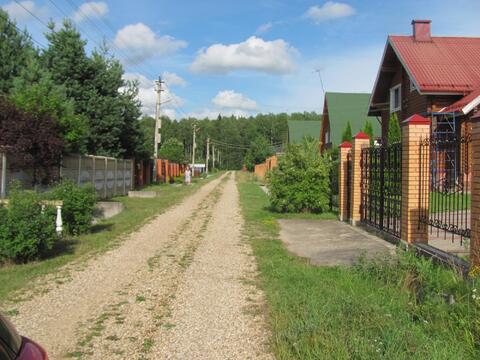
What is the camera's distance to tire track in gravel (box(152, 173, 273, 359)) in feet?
14.0

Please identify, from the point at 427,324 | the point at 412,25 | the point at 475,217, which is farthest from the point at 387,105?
the point at 427,324

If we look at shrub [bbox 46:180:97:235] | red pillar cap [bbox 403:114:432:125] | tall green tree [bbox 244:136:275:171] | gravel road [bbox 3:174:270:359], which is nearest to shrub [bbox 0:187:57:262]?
gravel road [bbox 3:174:270:359]

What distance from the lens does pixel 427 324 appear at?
14.6ft

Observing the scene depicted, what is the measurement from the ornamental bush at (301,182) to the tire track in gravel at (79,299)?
6.96 meters

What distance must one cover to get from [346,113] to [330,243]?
29.9 metres

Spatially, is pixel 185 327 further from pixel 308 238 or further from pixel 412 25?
pixel 412 25

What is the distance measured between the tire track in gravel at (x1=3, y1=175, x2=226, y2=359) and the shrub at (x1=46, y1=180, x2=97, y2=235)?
1.43m

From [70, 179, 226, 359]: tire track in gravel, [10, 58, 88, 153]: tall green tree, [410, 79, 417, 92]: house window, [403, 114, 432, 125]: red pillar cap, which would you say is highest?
[410, 79, 417, 92]: house window

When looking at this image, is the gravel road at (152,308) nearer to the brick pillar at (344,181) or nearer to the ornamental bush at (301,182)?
the brick pillar at (344,181)

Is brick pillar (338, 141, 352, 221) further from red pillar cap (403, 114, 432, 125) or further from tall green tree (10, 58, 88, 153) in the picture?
tall green tree (10, 58, 88, 153)

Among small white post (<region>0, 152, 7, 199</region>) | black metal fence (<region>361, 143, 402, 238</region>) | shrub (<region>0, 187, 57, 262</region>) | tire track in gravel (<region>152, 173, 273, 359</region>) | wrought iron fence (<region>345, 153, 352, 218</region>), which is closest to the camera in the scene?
tire track in gravel (<region>152, 173, 273, 359</region>)

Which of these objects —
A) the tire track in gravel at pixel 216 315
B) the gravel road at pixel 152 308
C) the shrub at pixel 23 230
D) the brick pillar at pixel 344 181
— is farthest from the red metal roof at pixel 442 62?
the shrub at pixel 23 230

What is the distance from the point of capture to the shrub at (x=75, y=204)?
34.0 ft

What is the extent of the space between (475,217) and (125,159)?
896 inches
